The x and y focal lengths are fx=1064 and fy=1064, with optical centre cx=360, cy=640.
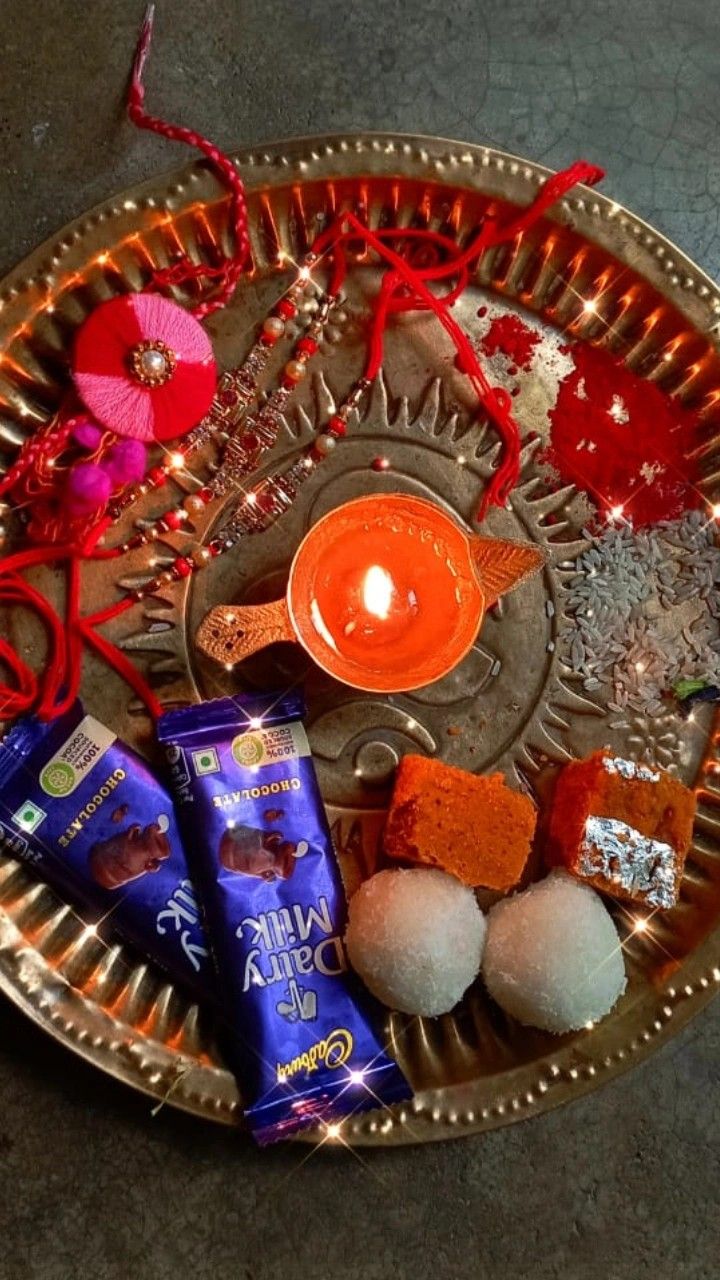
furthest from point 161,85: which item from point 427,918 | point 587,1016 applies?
point 587,1016

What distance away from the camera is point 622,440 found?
0.99 meters

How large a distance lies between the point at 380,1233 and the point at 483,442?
28.9 inches

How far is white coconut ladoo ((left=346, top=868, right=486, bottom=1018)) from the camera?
0.84m

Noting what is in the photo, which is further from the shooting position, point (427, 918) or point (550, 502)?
point (550, 502)

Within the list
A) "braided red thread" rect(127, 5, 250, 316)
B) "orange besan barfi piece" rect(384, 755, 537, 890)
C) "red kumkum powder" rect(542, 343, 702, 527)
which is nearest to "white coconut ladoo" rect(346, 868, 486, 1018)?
"orange besan barfi piece" rect(384, 755, 537, 890)

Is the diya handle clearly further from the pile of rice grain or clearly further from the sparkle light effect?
the pile of rice grain

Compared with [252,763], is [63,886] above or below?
below

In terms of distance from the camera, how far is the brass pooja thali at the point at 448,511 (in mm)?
899

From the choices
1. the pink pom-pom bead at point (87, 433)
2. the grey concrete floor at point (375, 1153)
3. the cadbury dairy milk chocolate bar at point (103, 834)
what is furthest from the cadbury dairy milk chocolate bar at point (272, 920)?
the pink pom-pom bead at point (87, 433)

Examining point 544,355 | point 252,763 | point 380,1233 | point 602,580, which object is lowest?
point 380,1233

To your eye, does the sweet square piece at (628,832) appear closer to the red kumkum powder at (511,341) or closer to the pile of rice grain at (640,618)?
the pile of rice grain at (640,618)

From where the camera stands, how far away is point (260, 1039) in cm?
87

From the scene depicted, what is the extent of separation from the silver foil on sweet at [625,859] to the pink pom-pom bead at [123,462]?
1.59 ft

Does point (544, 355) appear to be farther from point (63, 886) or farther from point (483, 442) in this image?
point (63, 886)
